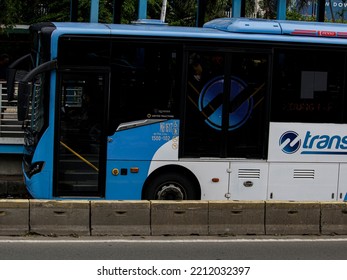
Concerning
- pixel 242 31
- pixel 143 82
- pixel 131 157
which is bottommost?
pixel 131 157

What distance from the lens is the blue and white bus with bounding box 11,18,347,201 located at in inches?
413

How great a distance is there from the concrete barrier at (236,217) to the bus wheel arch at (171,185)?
1.36 meters

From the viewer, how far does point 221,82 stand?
35.7ft

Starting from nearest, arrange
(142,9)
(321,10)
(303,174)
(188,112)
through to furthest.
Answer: (188,112)
(303,174)
(142,9)
(321,10)

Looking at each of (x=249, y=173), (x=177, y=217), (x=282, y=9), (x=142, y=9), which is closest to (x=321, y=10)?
(x=282, y=9)

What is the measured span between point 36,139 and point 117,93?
154cm

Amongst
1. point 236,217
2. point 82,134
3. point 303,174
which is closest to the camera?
point 236,217

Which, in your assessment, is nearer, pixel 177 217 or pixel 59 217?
pixel 59 217

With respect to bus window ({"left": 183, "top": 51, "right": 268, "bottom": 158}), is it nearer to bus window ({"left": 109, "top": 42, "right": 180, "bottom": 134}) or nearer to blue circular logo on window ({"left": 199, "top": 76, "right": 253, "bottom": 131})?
blue circular logo on window ({"left": 199, "top": 76, "right": 253, "bottom": 131})

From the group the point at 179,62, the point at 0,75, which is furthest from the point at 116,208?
the point at 0,75

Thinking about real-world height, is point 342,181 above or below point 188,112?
below

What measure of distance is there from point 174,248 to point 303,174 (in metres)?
3.35

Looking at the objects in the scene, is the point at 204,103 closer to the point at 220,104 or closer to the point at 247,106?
the point at 220,104

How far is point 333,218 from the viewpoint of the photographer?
9.76 meters
